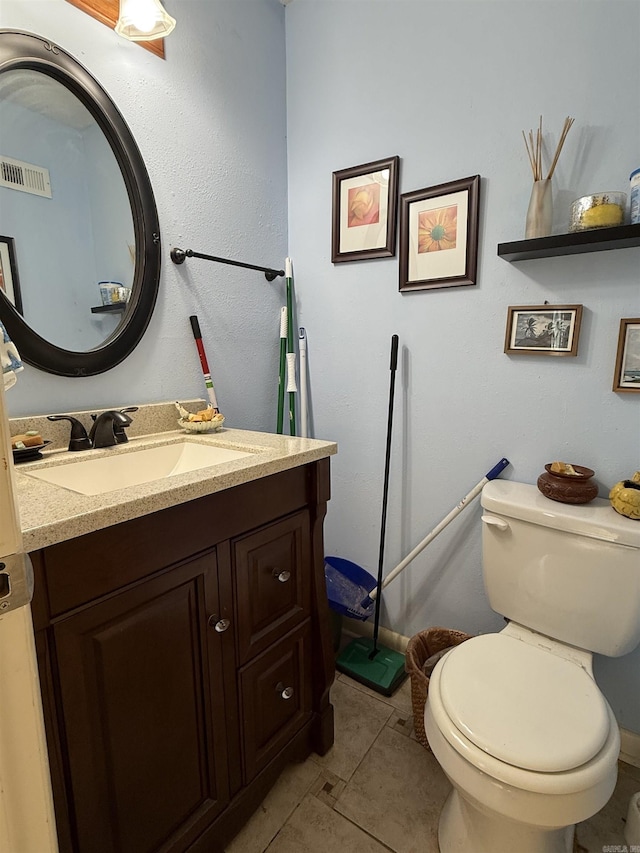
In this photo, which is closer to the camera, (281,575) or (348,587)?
(281,575)

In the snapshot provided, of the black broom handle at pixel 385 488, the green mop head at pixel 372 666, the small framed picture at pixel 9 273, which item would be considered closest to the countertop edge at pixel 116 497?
the small framed picture at pixel 9 273

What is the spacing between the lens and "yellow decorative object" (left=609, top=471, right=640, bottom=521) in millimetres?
1087

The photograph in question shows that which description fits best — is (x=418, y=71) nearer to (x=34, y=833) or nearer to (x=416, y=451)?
(x=416, y=451)

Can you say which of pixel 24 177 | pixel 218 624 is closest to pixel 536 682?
pixel 218 624

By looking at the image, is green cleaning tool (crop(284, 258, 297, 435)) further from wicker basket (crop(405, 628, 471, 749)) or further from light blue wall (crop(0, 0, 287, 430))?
wicker basket (crop(405, 628, 471, 749))

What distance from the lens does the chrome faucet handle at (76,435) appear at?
1.11 m

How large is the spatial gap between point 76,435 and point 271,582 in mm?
638

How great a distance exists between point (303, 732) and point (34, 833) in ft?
3.10

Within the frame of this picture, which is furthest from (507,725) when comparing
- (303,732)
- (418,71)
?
(418,71)

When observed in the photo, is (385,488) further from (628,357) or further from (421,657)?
(628,357)

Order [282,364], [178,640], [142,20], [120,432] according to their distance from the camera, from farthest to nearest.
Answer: [282,364], [120,432], [142,20], [178,640]

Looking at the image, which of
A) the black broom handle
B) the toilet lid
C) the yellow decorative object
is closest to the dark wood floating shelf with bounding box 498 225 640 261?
the black broom handle

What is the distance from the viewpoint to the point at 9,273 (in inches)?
40.8

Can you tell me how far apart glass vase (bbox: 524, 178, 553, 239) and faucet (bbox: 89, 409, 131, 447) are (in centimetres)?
126
